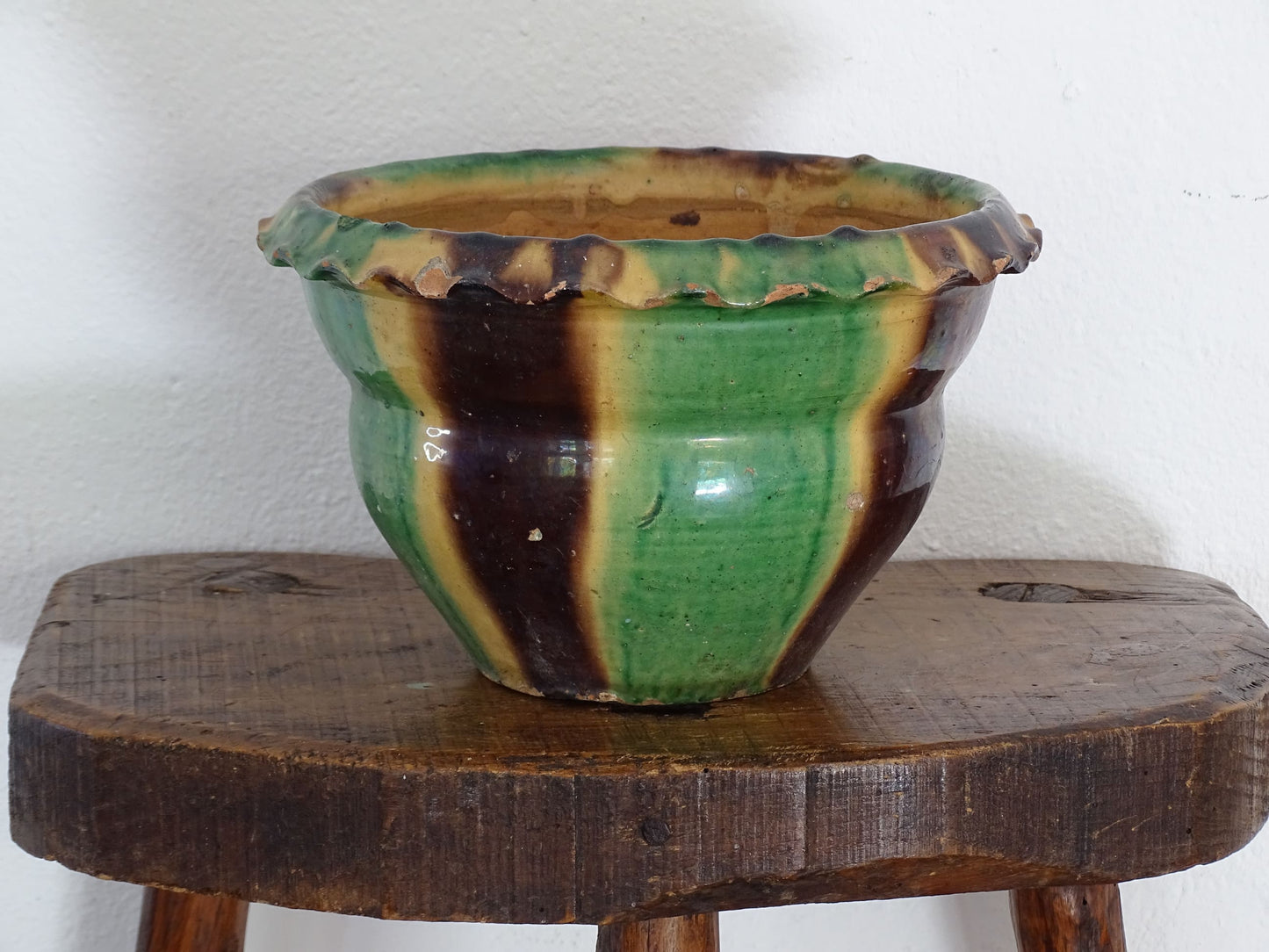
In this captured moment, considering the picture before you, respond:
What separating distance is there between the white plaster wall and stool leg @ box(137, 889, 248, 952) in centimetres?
11

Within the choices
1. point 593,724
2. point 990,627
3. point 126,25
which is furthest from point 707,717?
point 126,25

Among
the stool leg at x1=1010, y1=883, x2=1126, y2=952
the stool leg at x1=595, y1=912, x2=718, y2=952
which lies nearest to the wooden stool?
the stool leg at x1=595, y1=912, x2=718, y2=952

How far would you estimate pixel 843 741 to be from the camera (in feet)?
1.78

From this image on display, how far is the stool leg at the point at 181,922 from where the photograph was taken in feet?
2.35

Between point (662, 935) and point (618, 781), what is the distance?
4.1 inches

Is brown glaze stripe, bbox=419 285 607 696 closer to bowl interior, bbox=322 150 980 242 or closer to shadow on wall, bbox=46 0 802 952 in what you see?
bowl interior, bbox=322 150 980 242

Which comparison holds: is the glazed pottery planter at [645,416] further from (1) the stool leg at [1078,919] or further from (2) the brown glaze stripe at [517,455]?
(1) the stool leg at [1078,919]

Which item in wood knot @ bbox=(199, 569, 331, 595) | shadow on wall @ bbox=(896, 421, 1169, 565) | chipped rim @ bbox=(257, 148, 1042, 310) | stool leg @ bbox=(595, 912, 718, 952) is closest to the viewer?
chipped rim @ bbox=(257, 148, 1042, 310)


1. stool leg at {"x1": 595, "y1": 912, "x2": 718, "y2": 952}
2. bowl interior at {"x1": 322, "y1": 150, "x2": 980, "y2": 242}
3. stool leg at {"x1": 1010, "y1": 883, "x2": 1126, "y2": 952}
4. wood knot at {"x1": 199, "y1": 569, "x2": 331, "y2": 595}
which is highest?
bowl interior at {"x1": 322, "y1": 150, "x2": 980, "y2": 242}

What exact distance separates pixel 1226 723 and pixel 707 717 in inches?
7.6

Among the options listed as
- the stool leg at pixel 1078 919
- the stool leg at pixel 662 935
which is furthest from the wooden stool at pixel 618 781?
the stool leg at pixel 1078 919

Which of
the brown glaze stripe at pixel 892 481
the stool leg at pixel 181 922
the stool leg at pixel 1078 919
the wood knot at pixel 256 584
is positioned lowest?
the stool leg at pixel 181 922

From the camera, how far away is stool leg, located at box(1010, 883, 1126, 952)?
71cm

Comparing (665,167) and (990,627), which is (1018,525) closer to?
(990,627)
